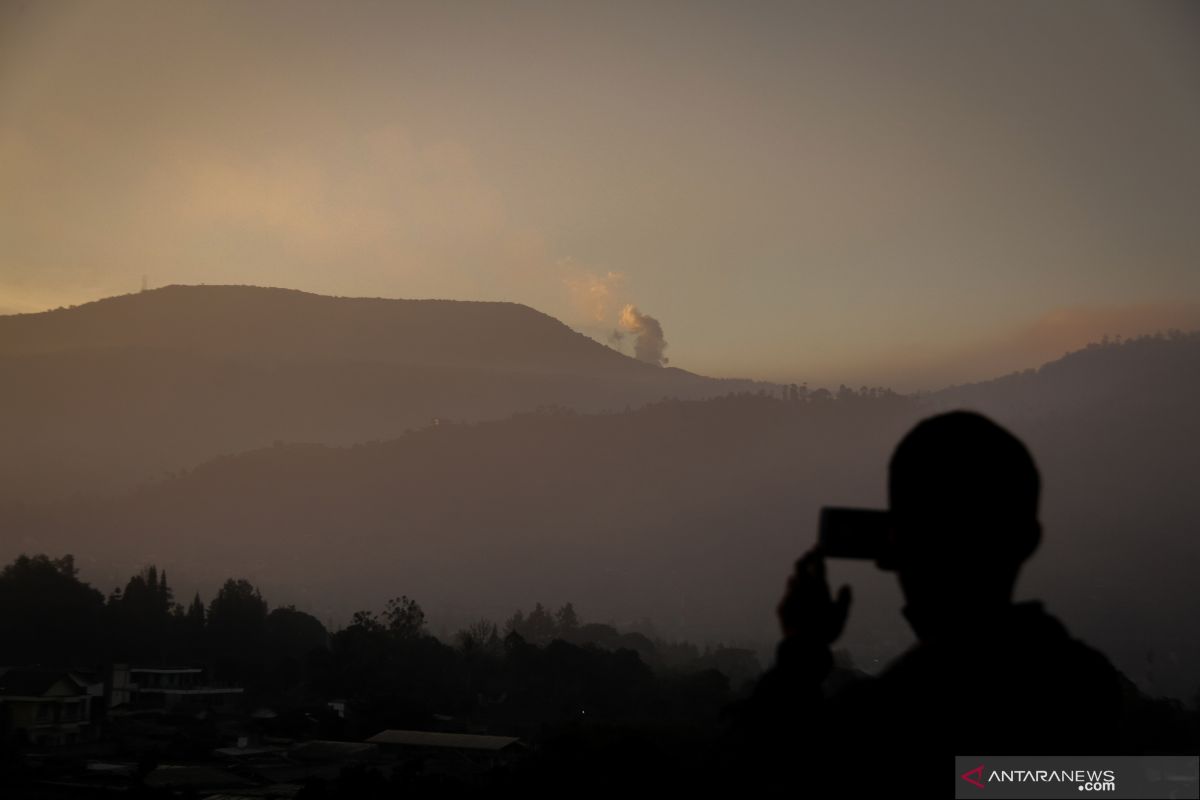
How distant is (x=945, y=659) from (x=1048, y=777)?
57 cm

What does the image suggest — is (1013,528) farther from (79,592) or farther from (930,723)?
(79,592)

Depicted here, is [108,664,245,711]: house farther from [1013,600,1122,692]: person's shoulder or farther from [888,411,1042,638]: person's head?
[1013,600,1122,692]: person's shoulder

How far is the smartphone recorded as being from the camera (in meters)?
2.87

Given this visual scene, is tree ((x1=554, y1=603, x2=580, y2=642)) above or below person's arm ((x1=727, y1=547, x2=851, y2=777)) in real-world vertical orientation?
below

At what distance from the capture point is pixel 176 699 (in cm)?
8450

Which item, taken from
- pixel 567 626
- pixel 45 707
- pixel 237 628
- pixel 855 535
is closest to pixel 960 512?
pixel 855 535

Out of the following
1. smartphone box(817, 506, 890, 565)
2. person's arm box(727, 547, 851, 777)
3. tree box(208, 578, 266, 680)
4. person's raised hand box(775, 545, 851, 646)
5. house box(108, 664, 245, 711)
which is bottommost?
house box(108, 664, 245, 711)

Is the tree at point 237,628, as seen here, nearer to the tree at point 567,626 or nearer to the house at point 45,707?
the house at point 45,707

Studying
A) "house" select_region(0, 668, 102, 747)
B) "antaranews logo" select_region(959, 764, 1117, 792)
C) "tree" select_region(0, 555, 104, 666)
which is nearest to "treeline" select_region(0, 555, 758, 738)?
"tree" select_region(0, 555, 104, 666)

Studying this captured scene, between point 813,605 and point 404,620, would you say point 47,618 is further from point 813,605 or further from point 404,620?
point 813,605

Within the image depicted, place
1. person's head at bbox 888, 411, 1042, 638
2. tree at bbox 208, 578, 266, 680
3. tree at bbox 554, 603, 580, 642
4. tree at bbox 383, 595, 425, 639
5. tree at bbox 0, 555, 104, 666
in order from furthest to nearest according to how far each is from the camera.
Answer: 1. tree at bbox 554, 603, 580, 642
2. tree at bbox 383, 595, 425, 639
3. tree at bbox 208, 578, 266, 680
4. tree at bbox 0, 555, 104, 666
5. person's head at bbox 888, 411, 1042, 638

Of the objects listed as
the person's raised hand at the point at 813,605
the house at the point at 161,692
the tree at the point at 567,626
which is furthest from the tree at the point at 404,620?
the person's raised hand at the point at 813,605

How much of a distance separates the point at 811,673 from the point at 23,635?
389ft

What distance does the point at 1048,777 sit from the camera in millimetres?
2926
